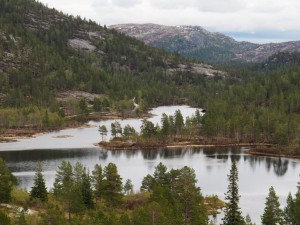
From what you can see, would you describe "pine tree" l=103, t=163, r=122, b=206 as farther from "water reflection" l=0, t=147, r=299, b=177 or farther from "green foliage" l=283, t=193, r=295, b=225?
"water reflection" l=0, t=147, r=299, b=177

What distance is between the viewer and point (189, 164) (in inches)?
6186

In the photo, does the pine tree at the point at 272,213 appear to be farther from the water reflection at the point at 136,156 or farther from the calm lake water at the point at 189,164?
the water reflection at the point at 136,156

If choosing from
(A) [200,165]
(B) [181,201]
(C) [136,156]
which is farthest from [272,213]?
(C) [136,156]

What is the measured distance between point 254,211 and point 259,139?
10045 cm

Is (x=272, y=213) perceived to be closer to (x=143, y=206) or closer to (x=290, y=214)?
(x=290, y=214)

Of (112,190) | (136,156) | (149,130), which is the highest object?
(149,130)

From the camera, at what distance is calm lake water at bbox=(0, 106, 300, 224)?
124 metres

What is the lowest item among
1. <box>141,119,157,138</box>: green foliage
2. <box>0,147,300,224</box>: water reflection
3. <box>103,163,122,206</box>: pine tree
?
<box>0,147,300,224</box>: water reflection

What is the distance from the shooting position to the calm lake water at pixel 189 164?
123506 millimetres

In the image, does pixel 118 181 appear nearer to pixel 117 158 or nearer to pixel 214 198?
pixel 214 198

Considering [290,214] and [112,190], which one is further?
[112,190]

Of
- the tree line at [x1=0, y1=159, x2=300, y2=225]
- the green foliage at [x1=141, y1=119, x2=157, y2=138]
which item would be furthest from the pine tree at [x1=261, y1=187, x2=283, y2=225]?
the green foliage at [x1=141, y1=119, x2=157, y2=138]

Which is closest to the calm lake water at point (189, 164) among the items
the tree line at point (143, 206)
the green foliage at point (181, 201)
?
the tree line at point (143, 206)

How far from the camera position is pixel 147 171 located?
145375 millimetres
